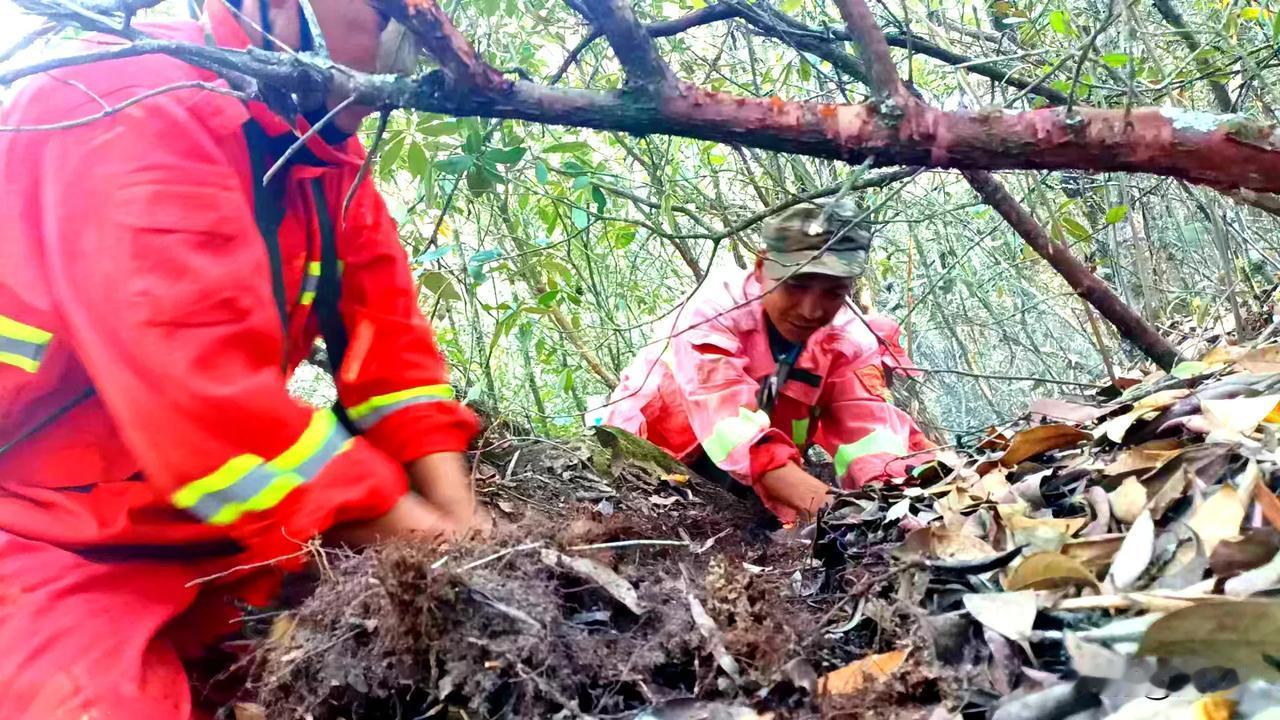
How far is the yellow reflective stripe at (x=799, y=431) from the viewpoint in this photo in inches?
129

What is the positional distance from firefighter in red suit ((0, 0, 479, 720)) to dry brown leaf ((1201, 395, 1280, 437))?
3.81ft

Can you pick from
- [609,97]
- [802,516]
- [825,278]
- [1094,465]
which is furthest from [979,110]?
[825,278]

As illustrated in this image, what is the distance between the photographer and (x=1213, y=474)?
1.06 meters

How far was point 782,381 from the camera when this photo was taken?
306cm

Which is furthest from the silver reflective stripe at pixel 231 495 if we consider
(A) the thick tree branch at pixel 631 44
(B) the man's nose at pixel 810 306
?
(B) the man's nose at pixel 810 306

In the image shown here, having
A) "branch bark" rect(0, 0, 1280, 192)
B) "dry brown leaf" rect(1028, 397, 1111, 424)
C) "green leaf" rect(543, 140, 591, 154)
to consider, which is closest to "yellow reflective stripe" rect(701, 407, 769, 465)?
"dry brown leaf" rect(1028, 397, 1111, 424)

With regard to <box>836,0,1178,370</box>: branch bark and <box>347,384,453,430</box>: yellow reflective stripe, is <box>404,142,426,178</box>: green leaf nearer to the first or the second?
<box>347,384,453,430</box>: yellow reflective stripe

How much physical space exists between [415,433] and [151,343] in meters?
0.67

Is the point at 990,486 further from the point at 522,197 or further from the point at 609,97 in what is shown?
the point at 522,197

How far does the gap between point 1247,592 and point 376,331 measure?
1.59 metres

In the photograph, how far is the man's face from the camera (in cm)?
276

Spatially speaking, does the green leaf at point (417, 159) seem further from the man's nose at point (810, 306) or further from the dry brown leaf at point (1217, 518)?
the dry brown leaf at point (1217, 518)

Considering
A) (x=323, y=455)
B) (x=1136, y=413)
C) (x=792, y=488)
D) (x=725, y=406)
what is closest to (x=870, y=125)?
(x=1136, y=413)

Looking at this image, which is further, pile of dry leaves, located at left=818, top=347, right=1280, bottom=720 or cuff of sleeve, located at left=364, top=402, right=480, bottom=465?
cuff of sleeve, located at left=364, top=402, right=480, bottom=465
